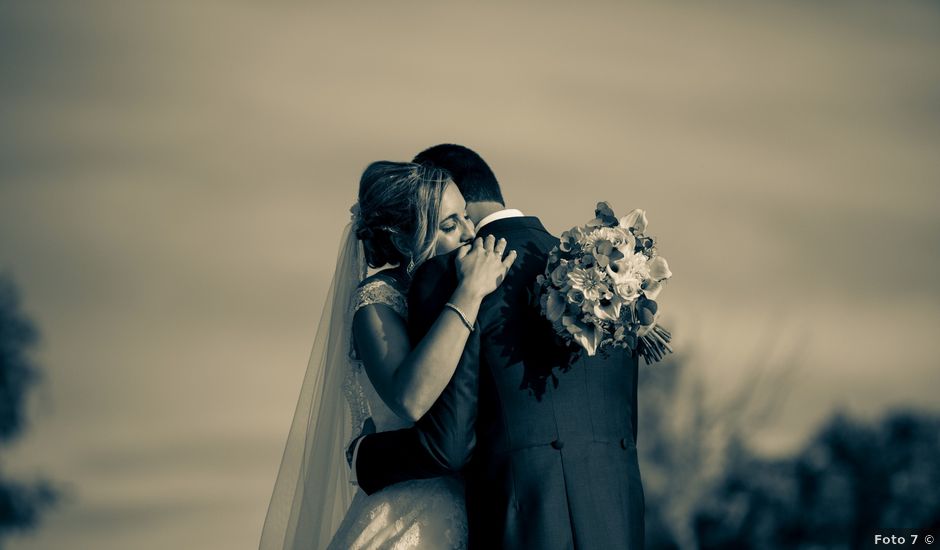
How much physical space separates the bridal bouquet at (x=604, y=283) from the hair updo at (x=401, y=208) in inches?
28.3

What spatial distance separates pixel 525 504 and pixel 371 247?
4.92ft

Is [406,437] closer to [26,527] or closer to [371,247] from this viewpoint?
[371,247]

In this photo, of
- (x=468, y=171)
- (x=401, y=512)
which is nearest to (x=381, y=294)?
(x=468, y=171)

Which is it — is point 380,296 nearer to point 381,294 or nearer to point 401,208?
point 381,294

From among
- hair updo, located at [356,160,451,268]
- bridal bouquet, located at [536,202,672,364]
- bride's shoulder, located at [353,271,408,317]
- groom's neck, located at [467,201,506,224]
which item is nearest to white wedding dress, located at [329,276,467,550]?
bride's shoulder, located at [353,271,408,317]

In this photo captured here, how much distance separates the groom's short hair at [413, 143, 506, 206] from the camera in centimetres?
543

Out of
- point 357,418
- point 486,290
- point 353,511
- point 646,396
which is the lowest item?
point 646,396

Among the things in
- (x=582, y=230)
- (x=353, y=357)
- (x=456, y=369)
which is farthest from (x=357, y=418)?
(x=582, y=230)

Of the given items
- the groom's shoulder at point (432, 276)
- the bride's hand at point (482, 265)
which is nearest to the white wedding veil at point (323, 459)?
the groom's shoulder at point (432, 276)

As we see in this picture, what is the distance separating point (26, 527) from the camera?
23266 millimetres

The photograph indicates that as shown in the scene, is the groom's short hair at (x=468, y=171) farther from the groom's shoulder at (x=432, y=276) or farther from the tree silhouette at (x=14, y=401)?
the tree silhouette at (x=14, y=401)

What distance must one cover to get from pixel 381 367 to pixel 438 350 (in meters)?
0.36

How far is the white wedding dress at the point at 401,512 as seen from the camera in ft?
16.7

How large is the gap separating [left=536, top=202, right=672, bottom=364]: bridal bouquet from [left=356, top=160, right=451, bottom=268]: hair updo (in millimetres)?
719
